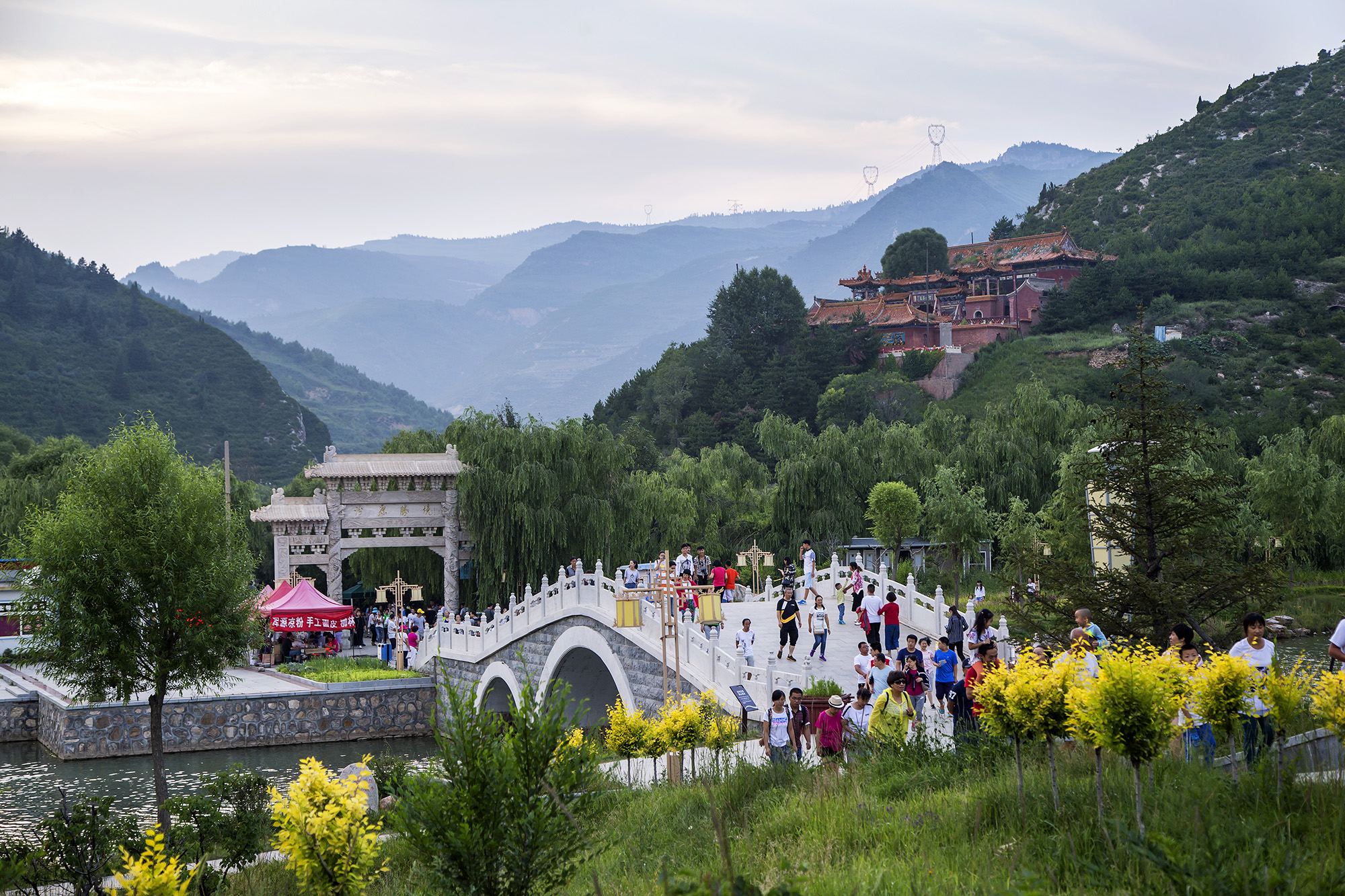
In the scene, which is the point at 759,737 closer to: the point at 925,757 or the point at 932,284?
the point at 925,757

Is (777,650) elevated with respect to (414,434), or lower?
lower

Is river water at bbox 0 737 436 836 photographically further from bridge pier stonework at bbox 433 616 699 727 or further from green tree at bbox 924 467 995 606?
green tree at bbox 924 467 995 606

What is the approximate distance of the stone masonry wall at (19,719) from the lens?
24062 mm

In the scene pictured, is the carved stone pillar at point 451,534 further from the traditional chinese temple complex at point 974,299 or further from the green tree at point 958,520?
the traditional chinese temple complex at point 974,299

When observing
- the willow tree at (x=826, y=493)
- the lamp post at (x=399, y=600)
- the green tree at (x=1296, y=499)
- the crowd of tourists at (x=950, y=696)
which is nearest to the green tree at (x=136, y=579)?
the crowd of tourists at (x=950, y=696)

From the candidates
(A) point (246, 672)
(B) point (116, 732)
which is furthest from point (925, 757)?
(A) point (246, 672)

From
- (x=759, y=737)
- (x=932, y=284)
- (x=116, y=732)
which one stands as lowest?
(x=116, y=732)

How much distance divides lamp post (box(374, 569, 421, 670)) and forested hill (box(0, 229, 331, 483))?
154 feet

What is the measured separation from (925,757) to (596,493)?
23198mm

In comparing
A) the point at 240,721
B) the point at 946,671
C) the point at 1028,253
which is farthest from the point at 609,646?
the point at 1028,253

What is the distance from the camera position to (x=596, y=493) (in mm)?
31422

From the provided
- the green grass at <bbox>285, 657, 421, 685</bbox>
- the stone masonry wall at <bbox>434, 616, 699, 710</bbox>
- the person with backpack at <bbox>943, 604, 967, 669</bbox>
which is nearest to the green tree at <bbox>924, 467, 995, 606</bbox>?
the stone masonry wall at <bbox>434, 616, 699, 710</bbox>

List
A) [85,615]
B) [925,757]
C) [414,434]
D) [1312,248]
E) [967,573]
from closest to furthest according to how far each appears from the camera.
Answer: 1. [925,757]
2. [85,615]
3. [967,573]
4. [414,434]
5. [1312,248]

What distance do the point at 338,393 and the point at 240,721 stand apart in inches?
5442
